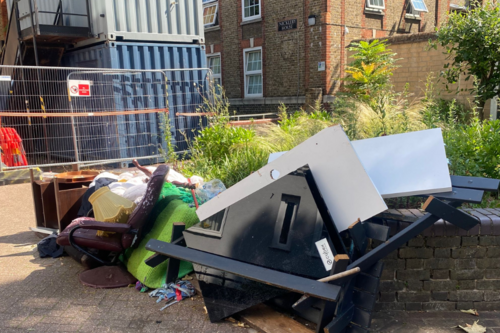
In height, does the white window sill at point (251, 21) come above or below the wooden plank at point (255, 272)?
above

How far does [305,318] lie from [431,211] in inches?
46.8

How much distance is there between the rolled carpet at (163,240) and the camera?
376cm

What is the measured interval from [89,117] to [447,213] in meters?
7.81

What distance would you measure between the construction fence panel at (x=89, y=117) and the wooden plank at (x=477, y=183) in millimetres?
6041

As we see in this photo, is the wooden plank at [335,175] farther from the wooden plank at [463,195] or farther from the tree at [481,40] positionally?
the tree at [481,40]

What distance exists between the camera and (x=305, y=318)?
313cm

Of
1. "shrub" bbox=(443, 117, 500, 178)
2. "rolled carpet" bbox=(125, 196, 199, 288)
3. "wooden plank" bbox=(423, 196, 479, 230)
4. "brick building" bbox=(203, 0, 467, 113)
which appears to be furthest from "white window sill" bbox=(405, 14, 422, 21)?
"wooden plank" bbox=(423, 196, 479, 230)

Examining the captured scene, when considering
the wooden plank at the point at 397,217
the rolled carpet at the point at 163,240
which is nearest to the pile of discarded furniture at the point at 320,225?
the wooden plank at the point at 397,217

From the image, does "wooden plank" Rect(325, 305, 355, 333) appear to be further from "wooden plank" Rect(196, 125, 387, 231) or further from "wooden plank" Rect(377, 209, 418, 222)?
"wooden plank" Rect(377, 209, 418, 222)

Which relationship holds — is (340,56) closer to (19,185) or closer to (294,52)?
(294,52)

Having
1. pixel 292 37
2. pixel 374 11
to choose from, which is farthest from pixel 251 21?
pixel 374 11

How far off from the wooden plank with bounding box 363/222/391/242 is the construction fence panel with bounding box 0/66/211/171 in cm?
605

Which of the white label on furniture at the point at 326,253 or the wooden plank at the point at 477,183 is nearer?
the white label on furniture at the point at 326,253

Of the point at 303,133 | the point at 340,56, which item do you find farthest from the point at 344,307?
the point at 340,56
